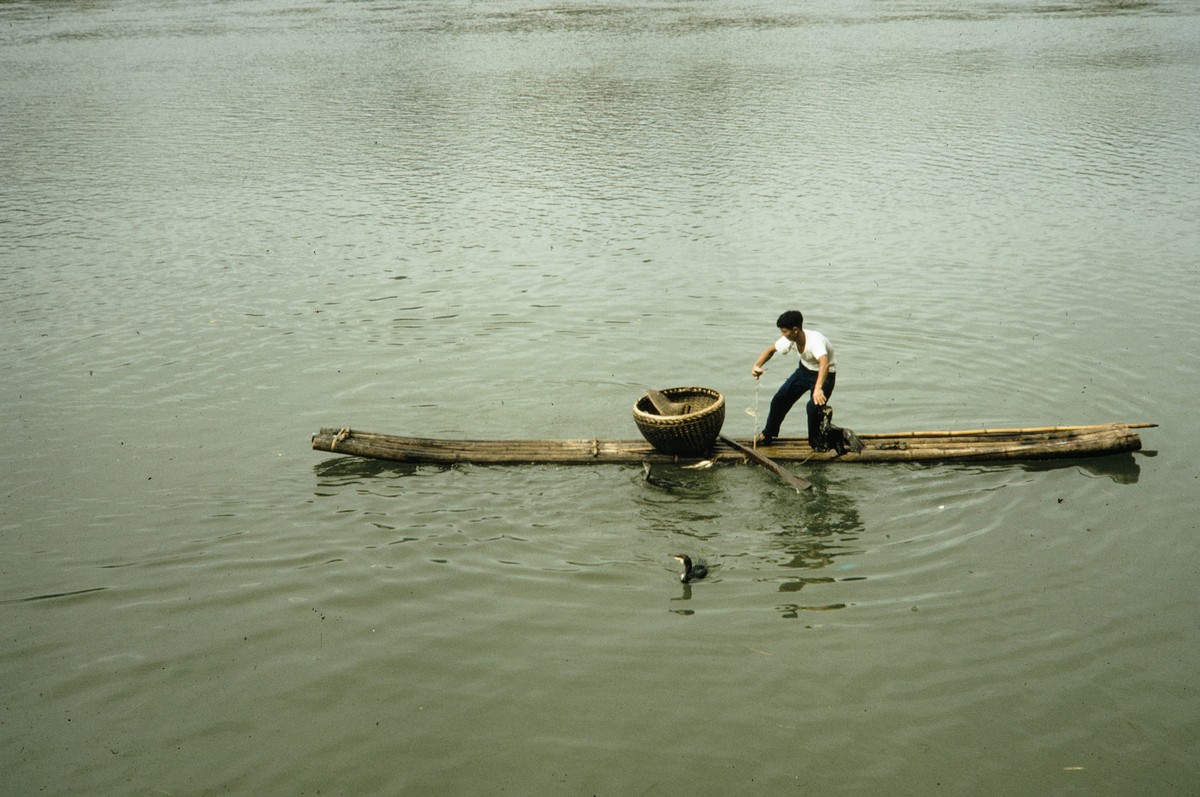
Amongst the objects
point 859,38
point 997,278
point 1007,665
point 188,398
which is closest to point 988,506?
point 1007,665

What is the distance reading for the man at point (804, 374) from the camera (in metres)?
9.26

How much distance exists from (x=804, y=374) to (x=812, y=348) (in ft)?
1.02

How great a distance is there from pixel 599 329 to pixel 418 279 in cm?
358

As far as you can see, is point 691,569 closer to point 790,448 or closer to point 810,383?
point 790,448

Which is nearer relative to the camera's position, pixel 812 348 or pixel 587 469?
pixel 812 348

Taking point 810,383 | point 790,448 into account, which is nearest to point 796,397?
point 810,383

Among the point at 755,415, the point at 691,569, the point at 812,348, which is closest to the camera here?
the point at 691,569

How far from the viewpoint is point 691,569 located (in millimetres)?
7605

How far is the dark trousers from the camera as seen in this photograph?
9.41 meters

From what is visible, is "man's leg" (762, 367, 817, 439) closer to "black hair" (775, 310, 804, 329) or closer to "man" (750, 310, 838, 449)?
"man" (750, 310, 838, 449)

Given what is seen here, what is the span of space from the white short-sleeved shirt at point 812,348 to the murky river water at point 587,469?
99cm

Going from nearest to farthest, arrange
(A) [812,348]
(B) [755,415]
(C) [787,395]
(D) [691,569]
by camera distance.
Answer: (D) [691,569] → (A) [812,348] → (C) [787,395] → (B) [755,415]

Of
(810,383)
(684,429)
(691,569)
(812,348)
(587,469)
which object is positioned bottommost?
(691,569)

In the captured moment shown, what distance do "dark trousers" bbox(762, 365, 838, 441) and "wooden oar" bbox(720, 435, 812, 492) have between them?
43 cm
